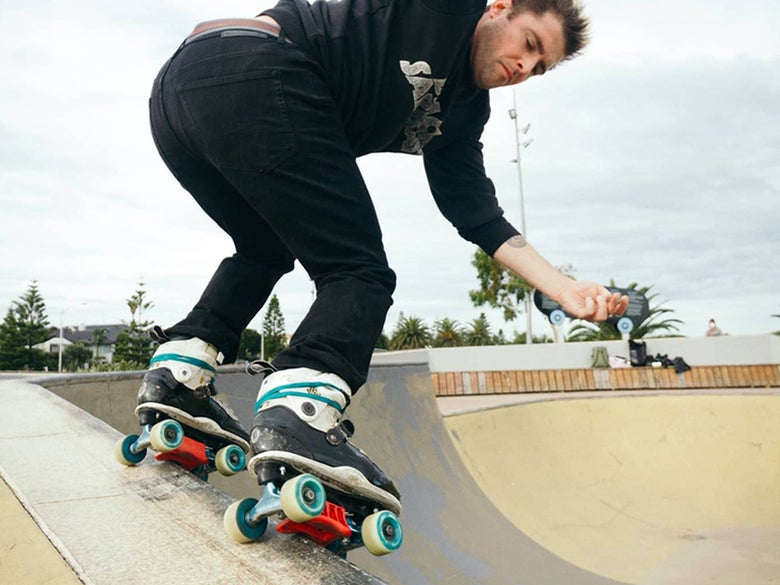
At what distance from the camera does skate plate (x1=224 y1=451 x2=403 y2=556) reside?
1.28 m

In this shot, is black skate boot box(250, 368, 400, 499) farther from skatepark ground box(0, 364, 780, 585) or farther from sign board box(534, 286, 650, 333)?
sign board box(534, 286, 650, 333)

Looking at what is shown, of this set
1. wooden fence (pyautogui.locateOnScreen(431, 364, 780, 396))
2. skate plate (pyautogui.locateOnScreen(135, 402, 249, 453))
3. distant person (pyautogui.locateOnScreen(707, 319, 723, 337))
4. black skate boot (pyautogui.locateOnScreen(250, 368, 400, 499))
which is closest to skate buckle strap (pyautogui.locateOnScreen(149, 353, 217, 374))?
skate plate (pyautogui.locateOnScreen(135, 402, 249, 453))

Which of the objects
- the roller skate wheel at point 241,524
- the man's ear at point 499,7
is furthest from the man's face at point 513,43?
the roller skate wheel at point 241,524

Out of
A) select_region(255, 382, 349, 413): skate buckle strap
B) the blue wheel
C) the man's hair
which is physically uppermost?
the blue wheel

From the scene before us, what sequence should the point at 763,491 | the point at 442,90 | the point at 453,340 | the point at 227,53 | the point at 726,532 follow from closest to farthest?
the point at 227,53 < the point at 442,90 < the point at 726,532 < the point at 763,491 < the point at 453,340

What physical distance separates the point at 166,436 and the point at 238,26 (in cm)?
130

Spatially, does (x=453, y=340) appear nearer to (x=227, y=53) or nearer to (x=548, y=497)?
(x=548, y=497)

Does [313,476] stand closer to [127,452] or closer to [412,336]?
[127,452]

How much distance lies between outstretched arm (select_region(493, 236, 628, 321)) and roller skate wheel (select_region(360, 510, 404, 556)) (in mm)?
979

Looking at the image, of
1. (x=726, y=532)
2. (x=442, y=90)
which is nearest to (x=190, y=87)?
(x=442, y=90)

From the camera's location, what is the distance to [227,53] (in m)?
1.61

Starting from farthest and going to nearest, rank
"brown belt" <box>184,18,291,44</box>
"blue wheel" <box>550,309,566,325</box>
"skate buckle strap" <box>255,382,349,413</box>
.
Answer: "blue wheel" <box>550,309,566,325</box> → "brown belt" <box>184,18,291,44</box> → "skate buckle strap" <box>255,382,349,413</box>

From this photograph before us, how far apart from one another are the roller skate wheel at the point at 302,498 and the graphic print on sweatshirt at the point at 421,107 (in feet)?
3.85

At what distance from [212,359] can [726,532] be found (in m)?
6.25
